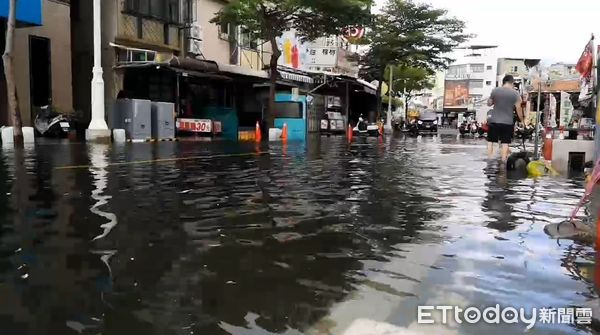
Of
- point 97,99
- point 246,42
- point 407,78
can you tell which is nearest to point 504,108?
point 97,99

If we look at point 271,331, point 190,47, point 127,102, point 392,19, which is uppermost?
point 392,19

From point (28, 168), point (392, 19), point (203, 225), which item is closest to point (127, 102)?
point (28, 168)

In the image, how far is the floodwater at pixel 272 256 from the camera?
300 cm

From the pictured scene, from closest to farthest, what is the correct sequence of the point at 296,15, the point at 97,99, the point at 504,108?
the point at 504,108
the point at 97,99
the point at 296,15

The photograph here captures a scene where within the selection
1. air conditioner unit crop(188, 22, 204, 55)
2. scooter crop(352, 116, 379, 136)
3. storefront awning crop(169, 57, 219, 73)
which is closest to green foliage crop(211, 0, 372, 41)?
air conditioner unit crop(188, 22, 204, 55)

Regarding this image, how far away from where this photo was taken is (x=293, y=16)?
25203mm

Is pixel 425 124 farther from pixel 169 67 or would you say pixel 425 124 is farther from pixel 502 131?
pixel 502 131

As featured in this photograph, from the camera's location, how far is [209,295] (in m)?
3.30

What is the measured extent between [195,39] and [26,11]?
34.3 feet

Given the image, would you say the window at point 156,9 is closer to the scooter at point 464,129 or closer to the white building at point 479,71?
the scooter at point 464,129

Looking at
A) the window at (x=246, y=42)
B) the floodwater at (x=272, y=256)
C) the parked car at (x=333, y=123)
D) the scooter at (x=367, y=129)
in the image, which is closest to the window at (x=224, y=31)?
the window at (x=246, y=42)

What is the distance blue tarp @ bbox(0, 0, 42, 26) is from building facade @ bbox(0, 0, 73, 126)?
1.77 meters

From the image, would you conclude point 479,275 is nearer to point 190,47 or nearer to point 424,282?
point 424,282

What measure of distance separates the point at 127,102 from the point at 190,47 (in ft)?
21.9
